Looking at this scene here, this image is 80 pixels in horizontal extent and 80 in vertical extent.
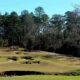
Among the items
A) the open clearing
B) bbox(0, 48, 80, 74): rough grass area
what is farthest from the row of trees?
the open clearing

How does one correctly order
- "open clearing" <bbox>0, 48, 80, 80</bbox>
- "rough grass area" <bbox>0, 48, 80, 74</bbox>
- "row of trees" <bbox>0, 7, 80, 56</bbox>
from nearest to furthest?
"open clearing" <bbox>0, 48, 80, 80</bbox>
"rough grass area" <bbox>0, 48, 80, 74</bbox>
"row of trees" <bbox>0, 7, 80, 56</bbox>

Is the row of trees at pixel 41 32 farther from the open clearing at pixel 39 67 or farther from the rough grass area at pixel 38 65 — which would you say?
the open clearing at pixel 39 67

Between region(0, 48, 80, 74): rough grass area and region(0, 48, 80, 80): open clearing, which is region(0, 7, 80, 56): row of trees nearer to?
region(0, 48, 80, 74): rough grass area

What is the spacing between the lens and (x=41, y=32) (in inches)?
4190

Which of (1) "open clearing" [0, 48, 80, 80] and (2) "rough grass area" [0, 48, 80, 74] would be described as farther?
(2) "rough grass area" [0, 48, 80, 74]

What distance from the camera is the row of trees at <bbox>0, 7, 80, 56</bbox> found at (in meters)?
81.6

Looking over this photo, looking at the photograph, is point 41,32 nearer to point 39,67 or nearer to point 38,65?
point 38,65

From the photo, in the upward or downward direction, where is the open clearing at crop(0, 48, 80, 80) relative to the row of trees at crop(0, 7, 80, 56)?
downward

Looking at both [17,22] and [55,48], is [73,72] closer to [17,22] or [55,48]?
[55,48]

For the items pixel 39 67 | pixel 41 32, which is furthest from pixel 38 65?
pixel 41 32

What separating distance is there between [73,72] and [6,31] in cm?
8722

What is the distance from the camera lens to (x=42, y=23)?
128 meters

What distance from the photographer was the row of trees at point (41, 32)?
81.6m

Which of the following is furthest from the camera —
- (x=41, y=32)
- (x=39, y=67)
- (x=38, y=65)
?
(x=41, y=32)
